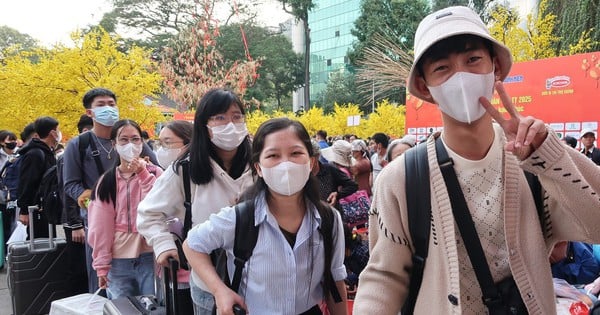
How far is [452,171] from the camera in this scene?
1323 mm

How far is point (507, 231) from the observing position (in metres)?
1.23

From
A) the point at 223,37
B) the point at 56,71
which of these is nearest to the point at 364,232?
the point at 56,71

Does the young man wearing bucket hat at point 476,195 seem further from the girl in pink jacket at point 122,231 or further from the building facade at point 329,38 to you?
the building facade at point 329,38

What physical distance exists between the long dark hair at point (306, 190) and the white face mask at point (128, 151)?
5.01 ft

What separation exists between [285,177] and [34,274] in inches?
121

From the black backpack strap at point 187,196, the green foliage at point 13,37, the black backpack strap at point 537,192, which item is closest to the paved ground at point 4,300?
the black backpack strap at point 187,196

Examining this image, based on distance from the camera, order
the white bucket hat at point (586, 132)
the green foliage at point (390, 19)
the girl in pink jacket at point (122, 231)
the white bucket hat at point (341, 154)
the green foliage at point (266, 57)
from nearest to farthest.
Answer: the girl in pink jacket at point (122, 231) → the white bucket hat at point (341, 154) → the white bucket hat at point (586, 132) → the green foliage at point (390, 19) → the green foliage at point (266, 57)

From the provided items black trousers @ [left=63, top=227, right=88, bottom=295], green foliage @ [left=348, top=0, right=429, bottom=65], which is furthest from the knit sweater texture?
green foliage @ [left=348, top=0, right=429, bottom=65]

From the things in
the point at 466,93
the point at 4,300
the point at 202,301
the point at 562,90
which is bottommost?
the point at 4,300

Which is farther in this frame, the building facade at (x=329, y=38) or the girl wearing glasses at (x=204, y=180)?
the building facade at (x=329, y=38)

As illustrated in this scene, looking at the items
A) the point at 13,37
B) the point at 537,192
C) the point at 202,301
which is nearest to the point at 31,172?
the point at 202,301

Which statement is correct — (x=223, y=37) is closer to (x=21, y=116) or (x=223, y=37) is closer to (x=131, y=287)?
(x=21, y=116)

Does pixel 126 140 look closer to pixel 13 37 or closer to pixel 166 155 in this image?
pixel 166 155

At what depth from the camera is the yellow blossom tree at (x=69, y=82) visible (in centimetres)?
1041
